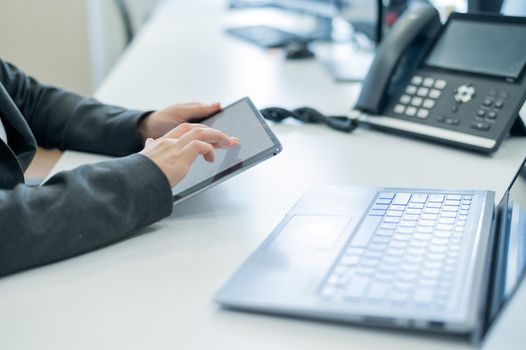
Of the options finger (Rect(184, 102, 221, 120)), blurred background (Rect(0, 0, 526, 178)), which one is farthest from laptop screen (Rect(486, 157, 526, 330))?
blurred background (Rect(0, 0, 526, 178))

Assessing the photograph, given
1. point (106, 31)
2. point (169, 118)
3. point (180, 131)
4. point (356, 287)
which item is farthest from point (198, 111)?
point (106, 31)

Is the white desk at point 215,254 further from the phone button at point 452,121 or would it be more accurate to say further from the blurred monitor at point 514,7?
the blurred monitor at point 514,7

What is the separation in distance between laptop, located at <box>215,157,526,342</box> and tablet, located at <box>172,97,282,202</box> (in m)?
0.08

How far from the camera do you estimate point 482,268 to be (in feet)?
2.01

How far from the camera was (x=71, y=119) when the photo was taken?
1.13 metres

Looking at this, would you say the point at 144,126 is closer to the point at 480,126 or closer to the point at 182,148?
the point at 182,148

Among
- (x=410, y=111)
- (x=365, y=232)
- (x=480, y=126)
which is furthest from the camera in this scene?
(x=410, y=111)

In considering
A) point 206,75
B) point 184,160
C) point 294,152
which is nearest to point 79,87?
point 206,75

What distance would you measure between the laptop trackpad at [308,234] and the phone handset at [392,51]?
1.49ft

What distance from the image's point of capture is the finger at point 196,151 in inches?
31.1

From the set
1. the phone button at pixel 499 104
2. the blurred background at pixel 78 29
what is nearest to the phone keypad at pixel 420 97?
the phone button at pixel 499 104

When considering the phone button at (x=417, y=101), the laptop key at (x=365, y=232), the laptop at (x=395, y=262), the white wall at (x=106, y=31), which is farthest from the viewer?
the white wall at (x=106, y=31)

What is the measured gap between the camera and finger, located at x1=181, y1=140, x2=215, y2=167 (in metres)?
0.79

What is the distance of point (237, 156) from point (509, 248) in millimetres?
335
